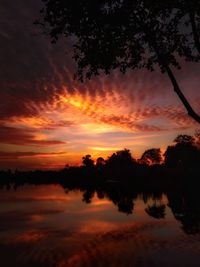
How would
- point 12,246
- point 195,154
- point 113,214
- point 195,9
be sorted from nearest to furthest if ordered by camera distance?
point 195,9 → point 12,246 → point 113,214 → point 195,154

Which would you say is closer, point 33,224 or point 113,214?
point 33,224

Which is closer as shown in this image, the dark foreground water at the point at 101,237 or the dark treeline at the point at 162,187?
the dark foreground water at the point at 101,237

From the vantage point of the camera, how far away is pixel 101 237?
36.1m

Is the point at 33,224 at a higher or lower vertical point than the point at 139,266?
higher

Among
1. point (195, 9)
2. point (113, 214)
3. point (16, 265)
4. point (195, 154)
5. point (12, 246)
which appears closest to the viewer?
point (195, 9)

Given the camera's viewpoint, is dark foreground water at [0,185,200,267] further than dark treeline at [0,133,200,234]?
No

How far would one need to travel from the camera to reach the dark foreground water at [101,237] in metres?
27.2

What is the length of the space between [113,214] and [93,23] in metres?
41.5

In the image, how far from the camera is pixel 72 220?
47.6 meters

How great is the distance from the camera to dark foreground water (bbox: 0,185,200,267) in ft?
89.2

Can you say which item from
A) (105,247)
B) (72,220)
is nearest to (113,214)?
(72,220)

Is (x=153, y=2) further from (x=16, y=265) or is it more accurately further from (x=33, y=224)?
(x=33, y=224)

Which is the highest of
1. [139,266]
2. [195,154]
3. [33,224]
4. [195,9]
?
[195,154]

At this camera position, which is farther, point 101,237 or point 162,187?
point 162,187
